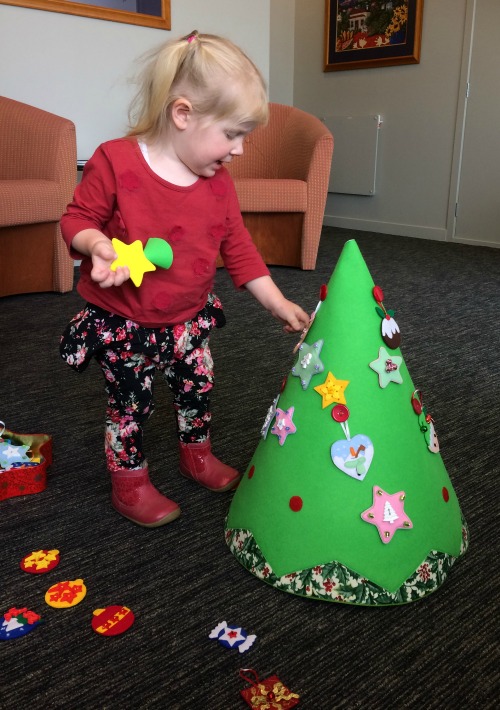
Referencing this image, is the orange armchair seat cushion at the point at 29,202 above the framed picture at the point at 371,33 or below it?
below

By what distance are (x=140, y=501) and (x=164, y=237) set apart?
45 centimetres

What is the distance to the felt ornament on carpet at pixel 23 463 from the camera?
3.86 feet

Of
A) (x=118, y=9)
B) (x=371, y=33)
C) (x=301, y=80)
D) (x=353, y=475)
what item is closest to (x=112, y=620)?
(x=353, y=475)

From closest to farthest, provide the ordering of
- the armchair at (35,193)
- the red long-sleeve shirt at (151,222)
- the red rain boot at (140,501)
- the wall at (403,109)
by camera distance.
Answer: the red long-sleeve shirt at (151,222)
the red rain boot at (140,501)
the armchair at (35,193)
the wall at (403,109)

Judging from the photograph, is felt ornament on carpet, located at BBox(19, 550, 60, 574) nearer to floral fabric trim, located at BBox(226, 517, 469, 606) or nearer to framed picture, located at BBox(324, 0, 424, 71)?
Result: floral fabric trim, located at BBox(226, 517, 469, 606)

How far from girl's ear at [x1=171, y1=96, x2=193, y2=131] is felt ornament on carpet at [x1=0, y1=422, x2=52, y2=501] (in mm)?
649

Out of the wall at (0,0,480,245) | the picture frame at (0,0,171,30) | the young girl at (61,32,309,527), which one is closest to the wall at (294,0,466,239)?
the wall at (0,0,480,245)

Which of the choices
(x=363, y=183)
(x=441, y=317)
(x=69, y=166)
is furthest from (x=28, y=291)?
(x=363, y=183)

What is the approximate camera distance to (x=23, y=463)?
1.23m

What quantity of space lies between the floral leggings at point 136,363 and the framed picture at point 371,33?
3.27 metres

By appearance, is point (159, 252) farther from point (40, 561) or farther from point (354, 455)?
point (40, 561)

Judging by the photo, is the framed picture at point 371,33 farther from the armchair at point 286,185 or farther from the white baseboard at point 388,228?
the armchair at point 286,185

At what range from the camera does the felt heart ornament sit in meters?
0.89

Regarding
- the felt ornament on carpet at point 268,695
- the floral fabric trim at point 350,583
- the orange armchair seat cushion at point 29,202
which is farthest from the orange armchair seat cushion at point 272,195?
the felt ornament on carpet at point 268,695
